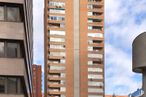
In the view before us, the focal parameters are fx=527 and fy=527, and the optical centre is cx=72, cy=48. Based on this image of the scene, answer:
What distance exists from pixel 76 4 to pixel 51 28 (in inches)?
385

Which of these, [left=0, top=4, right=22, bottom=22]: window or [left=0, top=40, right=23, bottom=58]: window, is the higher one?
[left=0, top=4, right=22, bottom=22]: window

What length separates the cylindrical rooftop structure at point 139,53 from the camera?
90.7 feet

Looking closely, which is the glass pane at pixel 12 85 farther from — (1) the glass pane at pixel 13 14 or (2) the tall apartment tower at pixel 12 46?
(1) the glass pane at pixel 13 14

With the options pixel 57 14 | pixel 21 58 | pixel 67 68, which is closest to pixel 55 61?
pixel 67 68

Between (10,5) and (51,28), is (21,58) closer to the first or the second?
(10,5)

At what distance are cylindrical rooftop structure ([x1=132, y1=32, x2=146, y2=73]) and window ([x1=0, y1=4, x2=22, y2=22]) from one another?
15348 mm

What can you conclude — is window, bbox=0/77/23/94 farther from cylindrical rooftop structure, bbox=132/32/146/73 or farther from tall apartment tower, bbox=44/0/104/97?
tall apartment tower, bbox=44/0/104/97

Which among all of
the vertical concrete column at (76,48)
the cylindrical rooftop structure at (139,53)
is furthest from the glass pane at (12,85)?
the vertical concrete column at (76,48)

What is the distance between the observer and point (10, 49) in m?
41.0

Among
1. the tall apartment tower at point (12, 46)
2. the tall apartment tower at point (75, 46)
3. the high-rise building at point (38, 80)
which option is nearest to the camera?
the tall apartment tower at point (12, 46)

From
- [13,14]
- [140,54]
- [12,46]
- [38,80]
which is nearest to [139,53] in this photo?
[140,54]

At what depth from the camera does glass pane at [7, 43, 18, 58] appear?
4082cm

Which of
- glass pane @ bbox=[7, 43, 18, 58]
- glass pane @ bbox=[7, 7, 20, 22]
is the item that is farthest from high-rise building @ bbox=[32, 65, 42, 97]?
glass pane @ bbox=[7, 43, 18, 58]

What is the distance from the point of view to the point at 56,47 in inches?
5655
